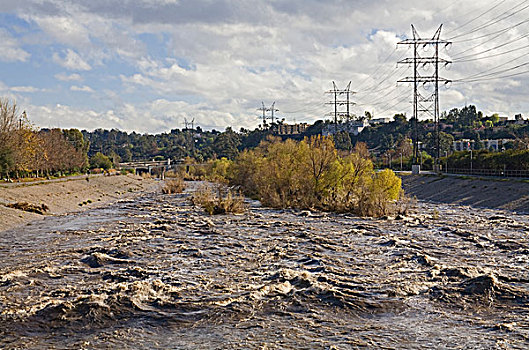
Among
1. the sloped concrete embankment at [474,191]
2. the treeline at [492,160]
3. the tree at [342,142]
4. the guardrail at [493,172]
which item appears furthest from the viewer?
the tree at [342,142]

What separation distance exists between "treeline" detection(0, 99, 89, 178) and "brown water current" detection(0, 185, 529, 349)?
134ft

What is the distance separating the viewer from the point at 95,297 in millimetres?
19234

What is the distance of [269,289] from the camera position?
67.2 ft

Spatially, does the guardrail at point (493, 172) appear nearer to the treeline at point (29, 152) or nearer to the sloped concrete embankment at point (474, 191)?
the sloped concrete embankment at point (474, 191)

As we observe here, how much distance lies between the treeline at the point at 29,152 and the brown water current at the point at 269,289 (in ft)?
134

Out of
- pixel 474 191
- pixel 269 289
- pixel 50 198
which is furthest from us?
pixel 50 198

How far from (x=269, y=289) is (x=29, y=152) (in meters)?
70.6

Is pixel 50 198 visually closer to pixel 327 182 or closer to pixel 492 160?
pixel 327 182

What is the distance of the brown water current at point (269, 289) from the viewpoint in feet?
51.0

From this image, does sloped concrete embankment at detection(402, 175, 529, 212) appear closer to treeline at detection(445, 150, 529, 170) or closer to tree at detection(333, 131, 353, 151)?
treeline at detection(445, 150, 529, 170)

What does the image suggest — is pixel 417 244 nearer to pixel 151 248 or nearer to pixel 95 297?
pixel 151 248

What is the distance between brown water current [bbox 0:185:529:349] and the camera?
1554cm

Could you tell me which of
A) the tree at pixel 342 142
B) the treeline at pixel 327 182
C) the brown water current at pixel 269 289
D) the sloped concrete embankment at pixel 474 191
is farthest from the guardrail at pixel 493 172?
the brown water current at pixel 269 289

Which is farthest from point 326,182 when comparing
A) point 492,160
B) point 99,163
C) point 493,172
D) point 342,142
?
point 99,163
